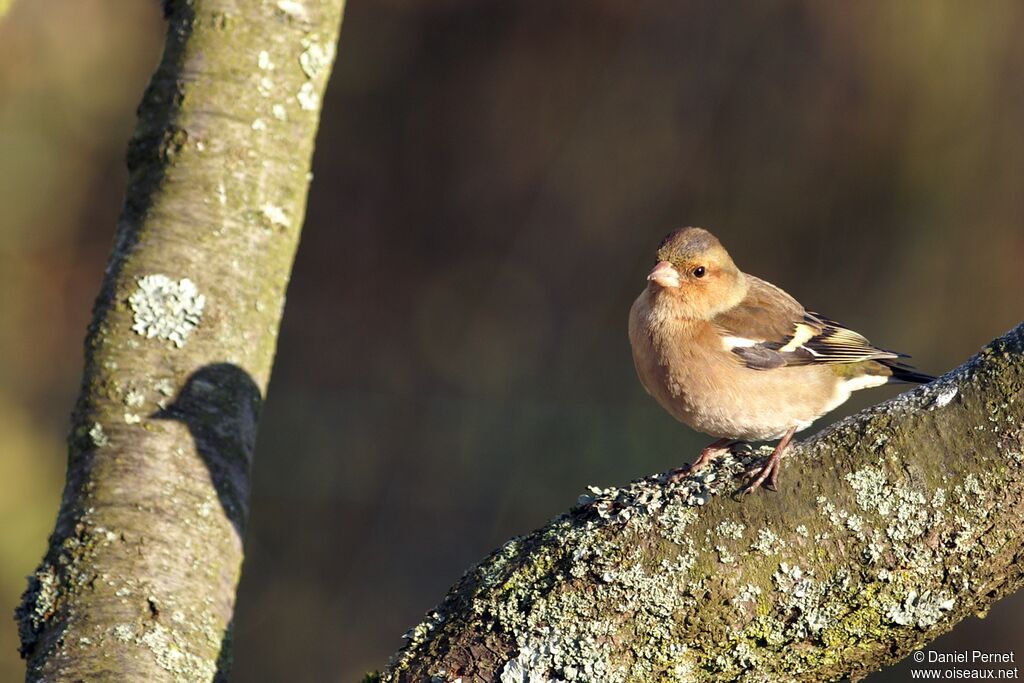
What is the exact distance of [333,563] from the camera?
883cm

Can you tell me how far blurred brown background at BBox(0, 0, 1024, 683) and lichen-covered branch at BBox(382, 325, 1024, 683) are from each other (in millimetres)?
5324

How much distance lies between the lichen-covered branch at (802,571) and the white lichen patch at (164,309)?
111 cm

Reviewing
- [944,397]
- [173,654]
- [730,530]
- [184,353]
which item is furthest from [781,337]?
[173,654]

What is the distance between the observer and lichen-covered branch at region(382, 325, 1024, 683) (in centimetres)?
186

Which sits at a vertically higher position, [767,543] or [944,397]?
Answer: [944,397]

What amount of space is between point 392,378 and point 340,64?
322 cm

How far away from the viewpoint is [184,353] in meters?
2.67

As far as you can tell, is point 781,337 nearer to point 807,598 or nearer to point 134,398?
point 807,598

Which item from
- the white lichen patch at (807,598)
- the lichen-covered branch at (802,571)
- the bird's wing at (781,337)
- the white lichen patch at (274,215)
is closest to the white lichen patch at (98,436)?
the white lichen patch at (274,215)

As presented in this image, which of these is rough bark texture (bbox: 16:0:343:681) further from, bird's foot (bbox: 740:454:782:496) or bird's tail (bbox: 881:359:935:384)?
bird's tail (bbox: 881:359:935:384)

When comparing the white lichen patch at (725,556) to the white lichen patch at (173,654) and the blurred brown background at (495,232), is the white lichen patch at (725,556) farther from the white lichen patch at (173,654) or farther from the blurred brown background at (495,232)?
the blurred brown background at (495,232)

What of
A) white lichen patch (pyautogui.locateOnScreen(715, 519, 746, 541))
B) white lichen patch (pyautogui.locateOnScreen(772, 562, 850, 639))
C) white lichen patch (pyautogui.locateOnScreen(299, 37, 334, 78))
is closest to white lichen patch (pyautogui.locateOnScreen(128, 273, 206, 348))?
white lichen patch (pyautogui.locateOnScreen(299, 37, 334, 78))

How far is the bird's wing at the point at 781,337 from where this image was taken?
3.73m

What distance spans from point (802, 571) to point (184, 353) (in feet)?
5.33
